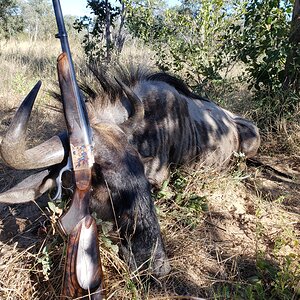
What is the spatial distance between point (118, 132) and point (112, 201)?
58 centimetres

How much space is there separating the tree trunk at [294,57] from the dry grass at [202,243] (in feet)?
3.58

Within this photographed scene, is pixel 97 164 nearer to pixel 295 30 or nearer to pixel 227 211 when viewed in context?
pixel 227 211

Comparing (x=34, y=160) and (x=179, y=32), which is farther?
(x=179, y=32)

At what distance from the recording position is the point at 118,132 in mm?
2512

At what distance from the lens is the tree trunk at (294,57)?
4.47m

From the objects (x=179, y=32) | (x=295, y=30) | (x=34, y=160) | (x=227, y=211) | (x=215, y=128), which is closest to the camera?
(x=34, y=160)

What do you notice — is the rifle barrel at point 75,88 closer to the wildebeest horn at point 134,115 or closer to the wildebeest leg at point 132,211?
the wildebeest leg at point 132,211

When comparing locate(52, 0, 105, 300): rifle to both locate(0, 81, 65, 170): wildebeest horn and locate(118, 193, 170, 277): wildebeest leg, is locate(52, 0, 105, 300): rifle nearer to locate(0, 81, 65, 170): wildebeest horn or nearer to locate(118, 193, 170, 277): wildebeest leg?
locate(0, 81, 65, 170): wildebeest horn

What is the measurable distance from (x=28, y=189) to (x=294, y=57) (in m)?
3.76

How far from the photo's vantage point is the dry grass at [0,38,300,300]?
2.17m

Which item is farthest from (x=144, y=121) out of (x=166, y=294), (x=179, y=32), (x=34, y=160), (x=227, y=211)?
(x=179, y=32)

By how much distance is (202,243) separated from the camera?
2.67 metres

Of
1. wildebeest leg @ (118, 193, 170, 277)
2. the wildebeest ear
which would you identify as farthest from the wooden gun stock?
the wildebeest ear

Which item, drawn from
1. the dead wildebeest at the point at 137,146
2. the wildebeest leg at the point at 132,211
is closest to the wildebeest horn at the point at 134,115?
the dead wildebeest at the point at 137,146
